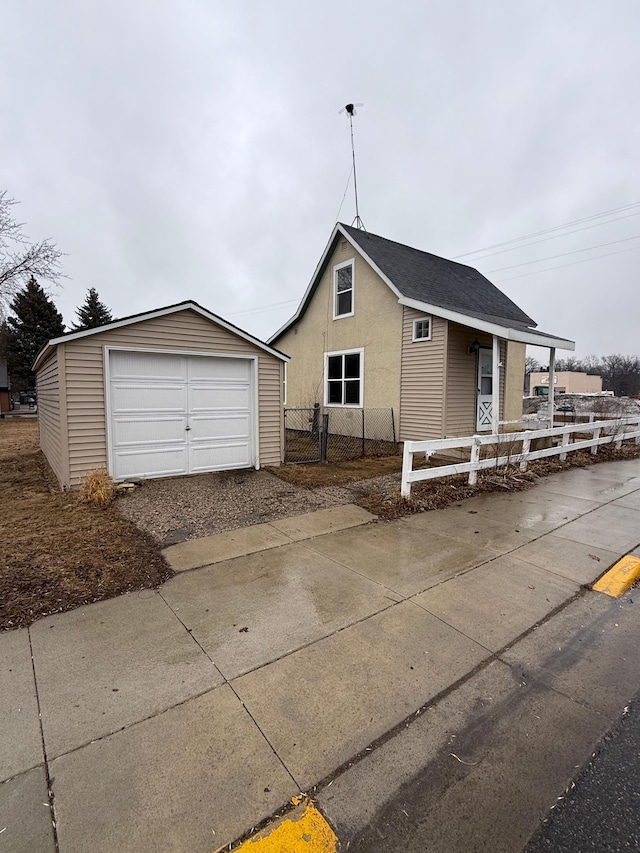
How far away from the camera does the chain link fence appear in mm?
10766

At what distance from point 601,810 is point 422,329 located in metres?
10.9

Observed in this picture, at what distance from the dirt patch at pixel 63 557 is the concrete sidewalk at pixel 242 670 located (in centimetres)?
28

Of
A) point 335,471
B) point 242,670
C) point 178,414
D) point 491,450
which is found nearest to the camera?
point 242,670

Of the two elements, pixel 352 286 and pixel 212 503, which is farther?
pixel 352 286

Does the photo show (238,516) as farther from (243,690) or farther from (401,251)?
(401,251)

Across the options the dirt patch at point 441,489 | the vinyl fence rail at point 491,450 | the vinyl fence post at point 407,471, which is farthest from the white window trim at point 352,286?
the vinyl fence post at point 407,471

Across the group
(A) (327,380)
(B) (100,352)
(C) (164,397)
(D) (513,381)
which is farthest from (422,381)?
(B) (100,352)

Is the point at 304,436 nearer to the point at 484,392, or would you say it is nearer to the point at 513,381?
the point at 484,392

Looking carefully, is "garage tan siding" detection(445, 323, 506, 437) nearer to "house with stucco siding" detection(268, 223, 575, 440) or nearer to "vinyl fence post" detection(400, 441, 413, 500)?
"house with stucco siding" detection(268, 223, 575, 440)

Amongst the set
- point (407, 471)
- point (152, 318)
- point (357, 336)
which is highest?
point (357, 336)

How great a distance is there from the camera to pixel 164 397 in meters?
8.02

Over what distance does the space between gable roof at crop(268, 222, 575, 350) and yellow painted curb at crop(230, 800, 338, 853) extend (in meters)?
9.49

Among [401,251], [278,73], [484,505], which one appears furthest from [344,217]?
[484,505]

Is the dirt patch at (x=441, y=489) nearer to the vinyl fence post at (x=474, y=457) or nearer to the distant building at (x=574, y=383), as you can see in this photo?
the vinyl fence post at (x=474, y=457)
